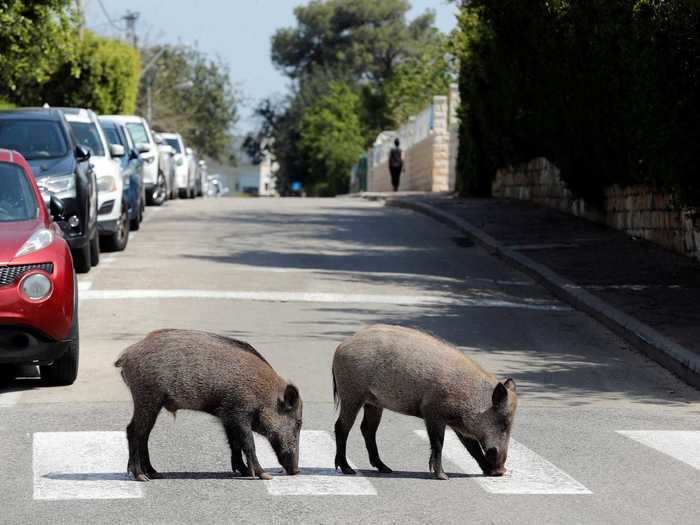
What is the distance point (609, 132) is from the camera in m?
21.5

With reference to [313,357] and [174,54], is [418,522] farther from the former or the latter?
[174,54]

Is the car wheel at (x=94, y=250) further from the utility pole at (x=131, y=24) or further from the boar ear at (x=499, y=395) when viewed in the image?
the utility pole at (x=131, y=24)

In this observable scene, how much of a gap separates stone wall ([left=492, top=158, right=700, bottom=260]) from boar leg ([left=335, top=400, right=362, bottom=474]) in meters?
10.9

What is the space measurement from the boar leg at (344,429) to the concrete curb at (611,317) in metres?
4.75

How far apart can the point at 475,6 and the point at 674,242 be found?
7468mm

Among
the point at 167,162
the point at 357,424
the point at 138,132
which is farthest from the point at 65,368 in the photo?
the point at 167,162

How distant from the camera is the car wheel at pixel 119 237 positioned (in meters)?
21.2

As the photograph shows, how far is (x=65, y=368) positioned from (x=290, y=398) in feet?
12.7

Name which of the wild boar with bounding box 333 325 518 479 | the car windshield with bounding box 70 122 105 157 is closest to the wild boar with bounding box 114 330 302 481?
the wild boar with bounding box 333 325 518 479

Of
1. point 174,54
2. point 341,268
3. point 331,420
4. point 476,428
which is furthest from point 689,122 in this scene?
point 174,54

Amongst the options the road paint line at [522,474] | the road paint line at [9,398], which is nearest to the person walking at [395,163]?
the road paint line at [9,398]

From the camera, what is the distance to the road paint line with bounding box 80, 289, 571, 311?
16.2 meters

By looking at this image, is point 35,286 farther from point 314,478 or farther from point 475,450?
point 475,450

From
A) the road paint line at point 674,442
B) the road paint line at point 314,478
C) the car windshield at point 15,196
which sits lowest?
the road paint line at point 674,442
